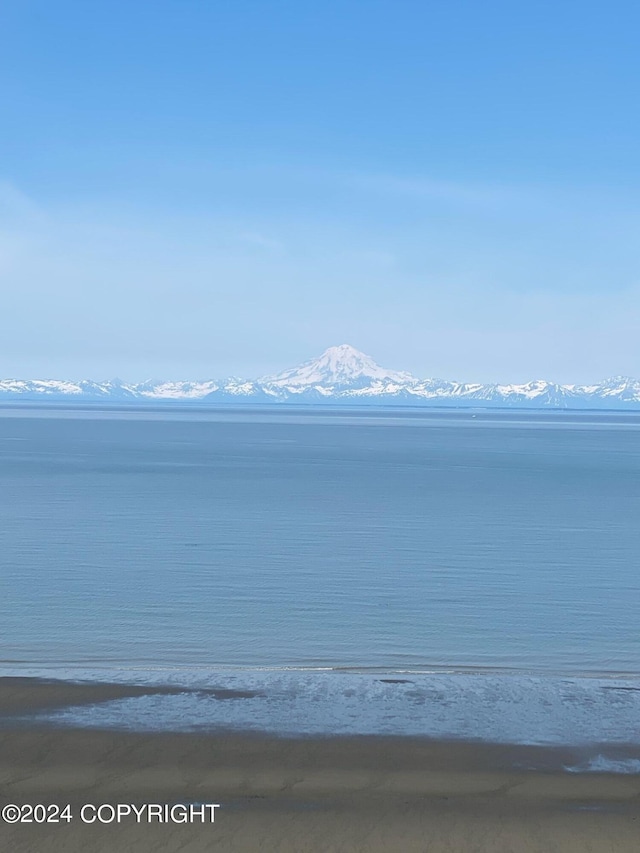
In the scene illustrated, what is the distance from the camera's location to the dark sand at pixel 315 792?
1079 centimetres

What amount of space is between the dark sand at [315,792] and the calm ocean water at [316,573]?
15.5ft

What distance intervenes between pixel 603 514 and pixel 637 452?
6590 cm

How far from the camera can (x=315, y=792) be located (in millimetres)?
12109

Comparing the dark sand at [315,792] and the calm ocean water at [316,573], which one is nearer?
the dark sand at [315,792]

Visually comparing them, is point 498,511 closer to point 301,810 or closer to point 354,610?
point 354,610

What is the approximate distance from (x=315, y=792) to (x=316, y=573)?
17.7 meters

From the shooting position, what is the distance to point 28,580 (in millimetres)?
27766

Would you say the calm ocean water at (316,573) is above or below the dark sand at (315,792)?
below

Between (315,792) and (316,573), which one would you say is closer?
(315,792)

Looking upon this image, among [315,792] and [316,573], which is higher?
[315,792]

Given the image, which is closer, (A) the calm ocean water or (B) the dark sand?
(B) the dark sand

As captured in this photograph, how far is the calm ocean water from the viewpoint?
20500 millimetres

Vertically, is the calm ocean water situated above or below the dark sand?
below

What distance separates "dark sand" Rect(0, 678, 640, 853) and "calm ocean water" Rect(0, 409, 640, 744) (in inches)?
186
